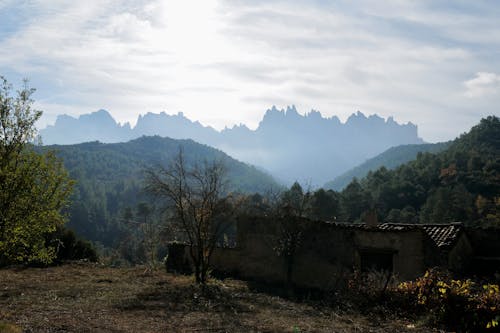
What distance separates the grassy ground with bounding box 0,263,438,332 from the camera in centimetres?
988

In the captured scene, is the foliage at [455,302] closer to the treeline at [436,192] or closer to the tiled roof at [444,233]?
the tiled roof at [444,233]

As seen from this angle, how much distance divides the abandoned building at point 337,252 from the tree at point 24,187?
1095 cm

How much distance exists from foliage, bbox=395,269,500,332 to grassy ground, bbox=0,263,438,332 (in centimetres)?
72

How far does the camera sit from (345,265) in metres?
18.8

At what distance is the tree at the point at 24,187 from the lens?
→ 1052 centimetres

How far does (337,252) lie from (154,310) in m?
9.33

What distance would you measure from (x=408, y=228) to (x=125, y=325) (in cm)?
1177

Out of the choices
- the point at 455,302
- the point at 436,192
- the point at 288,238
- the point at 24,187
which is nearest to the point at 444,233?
the point at 288,238

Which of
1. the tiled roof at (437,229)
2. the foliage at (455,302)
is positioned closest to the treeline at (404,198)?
the tiled roof at (437,229)

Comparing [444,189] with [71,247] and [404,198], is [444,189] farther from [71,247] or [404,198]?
[71,247]

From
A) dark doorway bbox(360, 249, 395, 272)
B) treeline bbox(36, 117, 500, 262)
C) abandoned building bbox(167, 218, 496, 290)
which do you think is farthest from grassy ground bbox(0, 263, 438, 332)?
treeline bbox(36, 117, 500, 262)

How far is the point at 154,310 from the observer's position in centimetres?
1204

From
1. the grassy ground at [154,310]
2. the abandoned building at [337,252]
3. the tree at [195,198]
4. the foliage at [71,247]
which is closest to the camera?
the grassy ground at [154,310]

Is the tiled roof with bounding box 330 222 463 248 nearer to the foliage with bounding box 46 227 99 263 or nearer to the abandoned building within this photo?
the abandoned building
